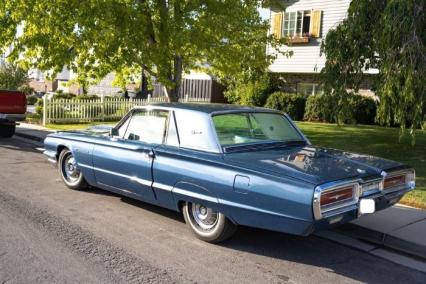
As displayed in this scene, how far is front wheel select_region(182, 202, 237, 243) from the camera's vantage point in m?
5.03

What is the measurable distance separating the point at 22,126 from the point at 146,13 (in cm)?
743

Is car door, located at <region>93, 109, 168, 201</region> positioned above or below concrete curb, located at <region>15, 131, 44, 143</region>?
above

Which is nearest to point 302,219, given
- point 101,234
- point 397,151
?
point 101,234

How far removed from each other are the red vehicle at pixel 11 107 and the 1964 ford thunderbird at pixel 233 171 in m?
7.43

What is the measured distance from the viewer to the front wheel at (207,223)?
198 inches

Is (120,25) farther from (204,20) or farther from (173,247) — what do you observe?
(173,247)

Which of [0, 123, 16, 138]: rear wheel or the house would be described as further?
the house

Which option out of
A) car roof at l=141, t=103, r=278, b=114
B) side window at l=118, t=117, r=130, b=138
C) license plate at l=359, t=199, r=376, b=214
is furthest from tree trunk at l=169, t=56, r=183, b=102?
license plate at l=359, t=199, r=376, b=214

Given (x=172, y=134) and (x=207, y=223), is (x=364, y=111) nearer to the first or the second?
(x=172, y=134)

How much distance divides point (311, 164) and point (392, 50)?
4287 mm

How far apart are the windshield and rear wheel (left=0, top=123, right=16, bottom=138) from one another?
401 inches

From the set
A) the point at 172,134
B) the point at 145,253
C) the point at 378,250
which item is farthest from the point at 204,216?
the point at 378,250

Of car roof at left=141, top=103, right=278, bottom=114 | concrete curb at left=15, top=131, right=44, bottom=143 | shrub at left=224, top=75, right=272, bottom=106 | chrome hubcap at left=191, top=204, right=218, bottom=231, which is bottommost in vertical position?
concrete curb at left=15, top=131, right=44, bottom=143

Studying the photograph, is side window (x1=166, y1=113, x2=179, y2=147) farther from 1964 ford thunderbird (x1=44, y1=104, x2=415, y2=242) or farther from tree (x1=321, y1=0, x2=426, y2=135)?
tree (x1=321, y1=0, x2=426, y2=135)
